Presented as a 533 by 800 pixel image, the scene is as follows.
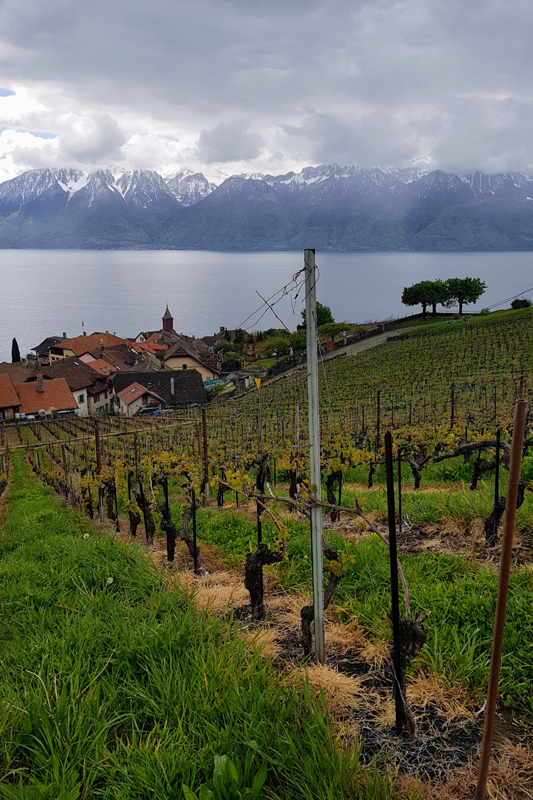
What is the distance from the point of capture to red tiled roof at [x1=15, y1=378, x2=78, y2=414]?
164ft

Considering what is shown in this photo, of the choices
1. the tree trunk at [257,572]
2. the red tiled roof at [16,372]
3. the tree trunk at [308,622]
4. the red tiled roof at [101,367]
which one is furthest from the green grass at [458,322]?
the tree trunk at [308,622]

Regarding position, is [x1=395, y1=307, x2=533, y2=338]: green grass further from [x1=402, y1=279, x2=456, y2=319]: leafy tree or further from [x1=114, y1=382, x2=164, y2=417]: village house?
[x1=114, y1=382, x2=164, y2=417]: village house

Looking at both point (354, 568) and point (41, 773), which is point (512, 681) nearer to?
point (354, 568)

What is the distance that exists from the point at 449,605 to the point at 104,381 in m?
63.5

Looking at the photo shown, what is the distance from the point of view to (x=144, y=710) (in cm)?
357

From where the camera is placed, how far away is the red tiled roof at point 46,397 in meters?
50.0

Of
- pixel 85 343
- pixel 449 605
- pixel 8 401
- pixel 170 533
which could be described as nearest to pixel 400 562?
pixel 449 605

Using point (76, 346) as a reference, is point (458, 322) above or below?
above

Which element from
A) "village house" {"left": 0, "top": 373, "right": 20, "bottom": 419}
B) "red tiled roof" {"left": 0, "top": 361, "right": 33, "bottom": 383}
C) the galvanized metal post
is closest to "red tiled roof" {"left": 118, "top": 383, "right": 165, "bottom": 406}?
"village house" {"left": 0, "top": 373, "right": 20, "bottom": 419}

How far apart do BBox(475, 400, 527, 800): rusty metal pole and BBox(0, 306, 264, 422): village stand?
1921 inches

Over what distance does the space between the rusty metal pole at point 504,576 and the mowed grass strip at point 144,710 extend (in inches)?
25.8

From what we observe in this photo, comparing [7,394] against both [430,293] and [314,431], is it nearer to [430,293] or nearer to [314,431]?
[314,431]

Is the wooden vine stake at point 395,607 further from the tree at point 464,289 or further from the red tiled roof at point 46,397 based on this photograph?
the tree at point 464,289

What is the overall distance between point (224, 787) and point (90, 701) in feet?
4.13
